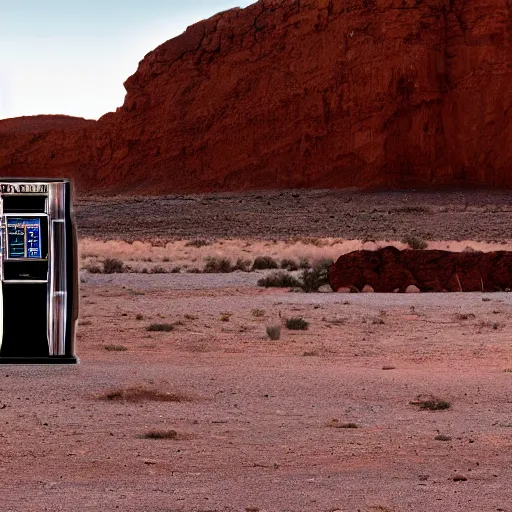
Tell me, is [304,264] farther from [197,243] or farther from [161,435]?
[161,435]

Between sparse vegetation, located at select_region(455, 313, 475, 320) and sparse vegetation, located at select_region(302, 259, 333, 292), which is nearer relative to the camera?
sparse vegetation, located at select_region(455, 313, 475, 320)

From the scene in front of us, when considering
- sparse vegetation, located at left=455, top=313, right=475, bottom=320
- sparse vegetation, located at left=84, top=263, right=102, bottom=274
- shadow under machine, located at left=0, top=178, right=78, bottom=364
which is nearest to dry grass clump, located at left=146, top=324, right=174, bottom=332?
sparse vegetation, located at left=455, top=313, right=475, bottom=320

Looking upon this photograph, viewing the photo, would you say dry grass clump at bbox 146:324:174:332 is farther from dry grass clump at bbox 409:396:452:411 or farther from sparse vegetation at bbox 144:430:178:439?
sparse vegetation at bbox 144:430:178:439

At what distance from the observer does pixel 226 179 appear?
7638 cm

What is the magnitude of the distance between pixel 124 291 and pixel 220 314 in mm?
4572

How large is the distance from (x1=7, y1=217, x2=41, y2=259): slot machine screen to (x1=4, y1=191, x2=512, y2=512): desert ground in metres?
1.21

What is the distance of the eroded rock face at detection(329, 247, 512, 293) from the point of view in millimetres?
21719

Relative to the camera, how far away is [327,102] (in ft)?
244

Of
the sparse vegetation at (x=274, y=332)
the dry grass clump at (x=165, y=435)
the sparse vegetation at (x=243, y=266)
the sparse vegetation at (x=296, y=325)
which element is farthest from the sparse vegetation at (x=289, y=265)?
the dry grass clump at (x=165, y=435)

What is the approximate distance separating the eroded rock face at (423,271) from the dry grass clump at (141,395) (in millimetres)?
11983

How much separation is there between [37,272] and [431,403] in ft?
10.7

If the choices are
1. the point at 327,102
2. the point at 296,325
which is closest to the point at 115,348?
the point at 296,325

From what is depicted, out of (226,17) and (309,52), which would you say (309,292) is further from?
(226,17)

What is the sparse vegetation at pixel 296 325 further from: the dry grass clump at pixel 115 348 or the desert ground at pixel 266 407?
the dry grass clump at pixel 115 348
